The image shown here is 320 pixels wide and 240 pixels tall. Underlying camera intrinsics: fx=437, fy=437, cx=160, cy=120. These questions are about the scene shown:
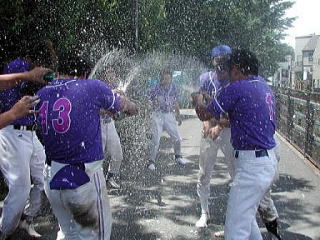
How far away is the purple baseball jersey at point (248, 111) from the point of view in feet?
12.0

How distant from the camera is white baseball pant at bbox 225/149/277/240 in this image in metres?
3.58

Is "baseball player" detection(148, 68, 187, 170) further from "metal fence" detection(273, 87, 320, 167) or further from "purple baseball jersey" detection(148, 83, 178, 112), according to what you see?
"metal fence" detection(273, 87, 320, 167)

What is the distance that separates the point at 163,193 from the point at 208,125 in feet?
6.41

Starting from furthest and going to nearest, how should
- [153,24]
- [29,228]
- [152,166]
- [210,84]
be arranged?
[153,24] → [152,166] → [210,84] → [29,228]

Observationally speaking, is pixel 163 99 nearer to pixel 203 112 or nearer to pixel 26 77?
pixel 203 112

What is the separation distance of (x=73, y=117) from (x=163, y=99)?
5.71m

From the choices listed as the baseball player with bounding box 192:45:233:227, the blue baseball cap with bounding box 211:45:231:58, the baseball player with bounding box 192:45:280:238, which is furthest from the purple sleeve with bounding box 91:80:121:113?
the blue baseball cap with bounding box 211:45:231:58

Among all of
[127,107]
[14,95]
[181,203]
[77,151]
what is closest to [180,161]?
→ [181,203]

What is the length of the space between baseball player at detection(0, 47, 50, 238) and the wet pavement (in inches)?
20.6

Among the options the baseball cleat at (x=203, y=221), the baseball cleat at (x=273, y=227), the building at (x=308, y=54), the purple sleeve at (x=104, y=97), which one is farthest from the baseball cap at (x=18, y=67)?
the building at (x=308, y=54)

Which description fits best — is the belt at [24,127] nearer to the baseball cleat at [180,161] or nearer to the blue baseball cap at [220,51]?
the blue baseball cap at [220,51]

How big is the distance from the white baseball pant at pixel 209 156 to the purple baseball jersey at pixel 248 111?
131cm

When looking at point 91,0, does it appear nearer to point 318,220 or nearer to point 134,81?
point 134,81

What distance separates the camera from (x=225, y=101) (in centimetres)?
370
